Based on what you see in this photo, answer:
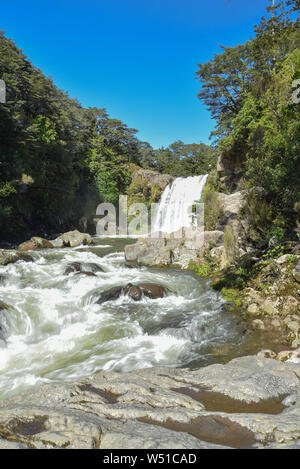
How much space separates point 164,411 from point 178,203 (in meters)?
25.4

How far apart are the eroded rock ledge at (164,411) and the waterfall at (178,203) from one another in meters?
20.5

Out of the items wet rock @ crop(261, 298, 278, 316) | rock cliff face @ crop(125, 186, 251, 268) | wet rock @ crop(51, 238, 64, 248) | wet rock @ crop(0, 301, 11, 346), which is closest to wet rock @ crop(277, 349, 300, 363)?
wet rock @ crop(261, 298, 278, 316)

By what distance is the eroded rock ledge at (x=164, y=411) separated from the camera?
7.22 feet

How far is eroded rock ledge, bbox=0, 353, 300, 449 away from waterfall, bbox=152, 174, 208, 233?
806 inches

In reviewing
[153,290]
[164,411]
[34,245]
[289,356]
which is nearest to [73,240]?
[34,245]

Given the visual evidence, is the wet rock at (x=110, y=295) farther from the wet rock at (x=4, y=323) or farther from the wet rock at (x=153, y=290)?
the wet rock at (x=4, y=323)

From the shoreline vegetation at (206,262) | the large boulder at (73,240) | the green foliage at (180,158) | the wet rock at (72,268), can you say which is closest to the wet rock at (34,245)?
the shoreline vegetation at (206,262)

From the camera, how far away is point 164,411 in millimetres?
2787

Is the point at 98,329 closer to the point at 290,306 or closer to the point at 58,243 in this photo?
the point at 290,306

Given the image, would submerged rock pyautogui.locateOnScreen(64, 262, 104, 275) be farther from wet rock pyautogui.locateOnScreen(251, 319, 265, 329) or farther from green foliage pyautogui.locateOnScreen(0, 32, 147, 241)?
green foliage pyautogui.locateOnScreen(0, 32, 147, 241)

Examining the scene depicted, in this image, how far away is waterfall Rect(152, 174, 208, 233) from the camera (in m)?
25.4
